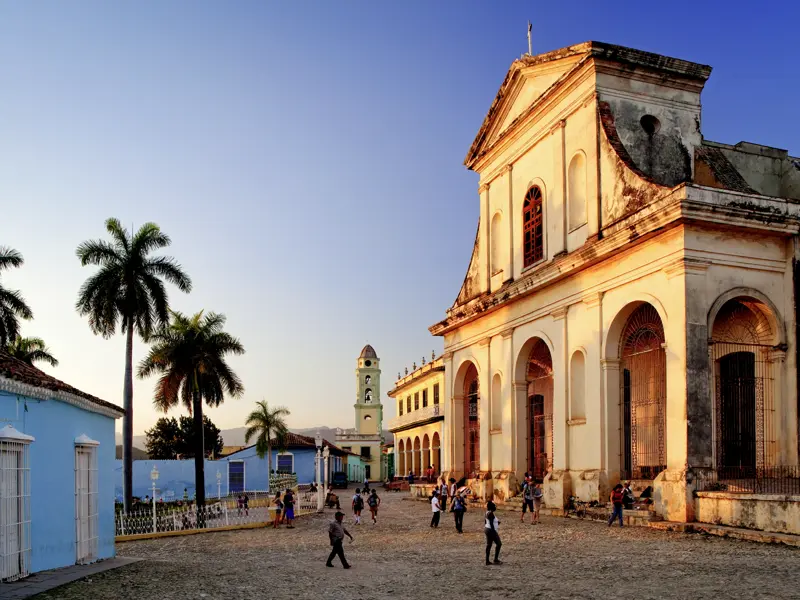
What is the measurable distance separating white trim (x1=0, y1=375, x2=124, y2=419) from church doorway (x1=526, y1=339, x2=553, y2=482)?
1389cm

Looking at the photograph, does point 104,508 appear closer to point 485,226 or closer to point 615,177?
point 615,177

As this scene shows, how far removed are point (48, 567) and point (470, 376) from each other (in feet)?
66.9

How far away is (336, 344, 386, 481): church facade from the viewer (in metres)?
77.1

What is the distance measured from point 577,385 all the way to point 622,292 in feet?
11.1

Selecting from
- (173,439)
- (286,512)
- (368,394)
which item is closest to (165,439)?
(173,439)

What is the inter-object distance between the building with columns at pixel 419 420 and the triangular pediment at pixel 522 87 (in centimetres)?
2265

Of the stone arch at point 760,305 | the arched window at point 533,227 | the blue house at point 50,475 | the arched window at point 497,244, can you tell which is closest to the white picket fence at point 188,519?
the blue house at point 50,475

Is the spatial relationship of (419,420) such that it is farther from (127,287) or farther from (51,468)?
(51,468)

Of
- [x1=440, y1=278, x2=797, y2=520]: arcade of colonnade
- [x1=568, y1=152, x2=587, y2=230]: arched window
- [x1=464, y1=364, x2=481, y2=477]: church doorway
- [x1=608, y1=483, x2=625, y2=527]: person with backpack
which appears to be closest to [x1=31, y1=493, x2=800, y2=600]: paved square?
[x1=608, y1=483, x2=625, y2=527]: person with backpack

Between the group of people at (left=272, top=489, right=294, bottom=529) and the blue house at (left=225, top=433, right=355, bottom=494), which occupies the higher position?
the group of people at (left=272, top=489, right=294, bottom=529)

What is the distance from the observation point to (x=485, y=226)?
94.7 feet

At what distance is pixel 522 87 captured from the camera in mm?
26156

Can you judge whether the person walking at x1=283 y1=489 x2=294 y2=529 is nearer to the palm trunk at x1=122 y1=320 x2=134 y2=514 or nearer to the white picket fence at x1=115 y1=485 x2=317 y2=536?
the white picket fence at x1=115 y1=485 x2=317 y2=536

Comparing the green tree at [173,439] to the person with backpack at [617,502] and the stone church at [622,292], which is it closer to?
the stone church at [622,292]
